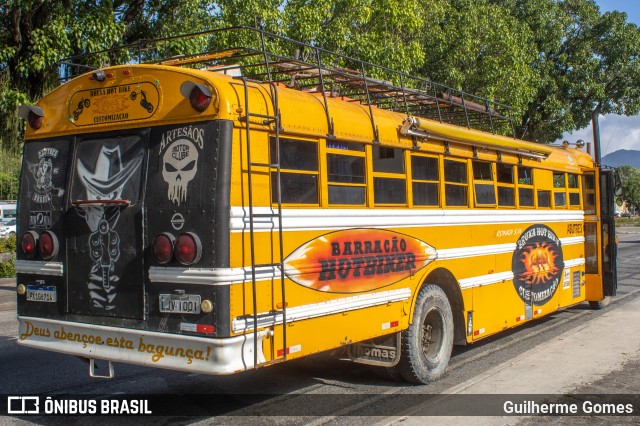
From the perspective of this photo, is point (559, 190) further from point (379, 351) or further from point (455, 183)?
point (379, 351)

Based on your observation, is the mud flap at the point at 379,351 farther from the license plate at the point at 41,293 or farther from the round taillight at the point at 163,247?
the license plate at the point at 41,293

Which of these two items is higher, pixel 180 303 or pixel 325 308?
pixel 180 303

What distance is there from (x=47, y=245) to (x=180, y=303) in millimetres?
1577

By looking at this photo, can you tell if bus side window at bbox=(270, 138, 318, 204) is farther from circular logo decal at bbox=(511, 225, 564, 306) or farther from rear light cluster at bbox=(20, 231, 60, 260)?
circular logo decal at bbox=(511, 225, 564, 306)

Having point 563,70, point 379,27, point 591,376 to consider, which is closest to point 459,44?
point 379,27

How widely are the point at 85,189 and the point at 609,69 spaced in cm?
3229

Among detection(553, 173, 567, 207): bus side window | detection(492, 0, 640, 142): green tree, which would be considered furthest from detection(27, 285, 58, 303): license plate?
detection(492, 0, 640, 142): green tree

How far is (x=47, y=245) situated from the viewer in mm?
6070

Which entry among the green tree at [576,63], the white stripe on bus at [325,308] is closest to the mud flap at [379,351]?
the white stripe on bus at [325,308]

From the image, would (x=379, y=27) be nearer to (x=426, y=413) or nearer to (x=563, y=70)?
(x=426, y=413)

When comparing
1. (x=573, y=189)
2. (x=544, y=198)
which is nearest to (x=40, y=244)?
(x=544, y=198)

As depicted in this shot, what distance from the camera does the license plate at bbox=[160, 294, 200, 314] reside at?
523cm

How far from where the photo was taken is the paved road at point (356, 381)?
6363mm

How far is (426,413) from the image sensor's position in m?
6.32
